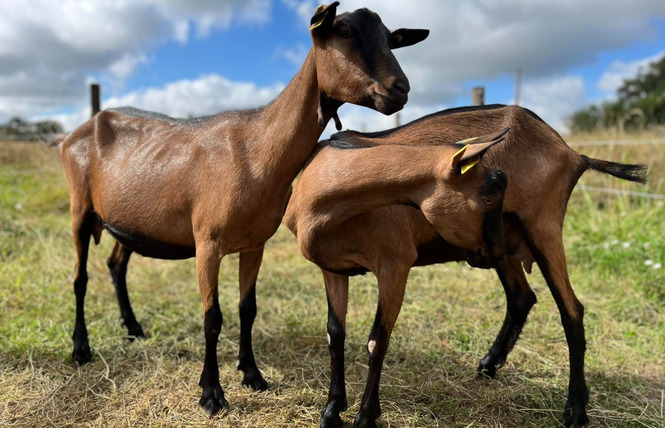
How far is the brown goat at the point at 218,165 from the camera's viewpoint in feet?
8.54

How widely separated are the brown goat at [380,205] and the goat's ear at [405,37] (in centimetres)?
63

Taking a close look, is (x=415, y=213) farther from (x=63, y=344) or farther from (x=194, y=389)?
(x=63, y=344)

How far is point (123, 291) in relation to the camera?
4637 mm

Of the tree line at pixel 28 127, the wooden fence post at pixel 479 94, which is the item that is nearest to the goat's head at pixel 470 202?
the wooden fence post at pixel 479 94

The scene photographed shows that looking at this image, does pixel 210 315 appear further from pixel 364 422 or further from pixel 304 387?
pixel 364 422

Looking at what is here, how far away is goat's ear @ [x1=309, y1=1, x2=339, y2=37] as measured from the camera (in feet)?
8.25

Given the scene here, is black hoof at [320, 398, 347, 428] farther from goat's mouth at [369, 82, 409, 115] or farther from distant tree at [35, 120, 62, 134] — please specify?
distant tree at [35, 120, 62, 134]

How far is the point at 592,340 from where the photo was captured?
438 centimetres

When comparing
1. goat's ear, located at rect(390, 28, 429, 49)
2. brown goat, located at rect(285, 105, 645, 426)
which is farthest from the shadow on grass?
goat's ear, located at rect(390, 28, 429, 49)

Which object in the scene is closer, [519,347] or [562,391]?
[562,391]

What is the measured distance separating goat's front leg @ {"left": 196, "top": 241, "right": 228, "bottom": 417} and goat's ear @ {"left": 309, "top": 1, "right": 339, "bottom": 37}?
1426mm

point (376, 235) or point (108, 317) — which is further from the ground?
point (376, 235)

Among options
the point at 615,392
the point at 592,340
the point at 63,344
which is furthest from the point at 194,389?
the point at 592,340

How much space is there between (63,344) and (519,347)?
380cm
